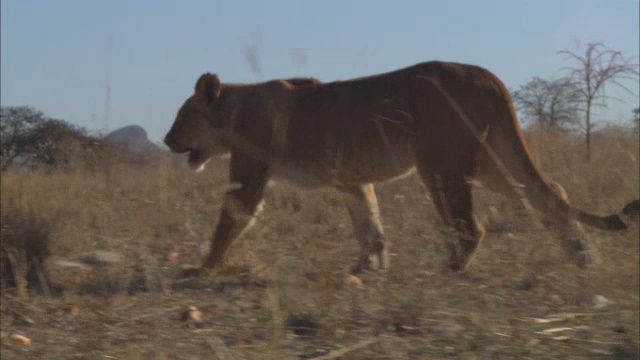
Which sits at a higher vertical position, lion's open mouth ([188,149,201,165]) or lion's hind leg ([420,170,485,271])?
lion's open mouth ([188,149,201,165])

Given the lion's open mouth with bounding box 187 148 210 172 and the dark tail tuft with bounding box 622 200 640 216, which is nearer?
the dark tail tuft with bounding box 622 200 640 216

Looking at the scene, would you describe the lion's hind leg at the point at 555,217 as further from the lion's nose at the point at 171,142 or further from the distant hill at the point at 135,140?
the distant hill at the point at 135,140

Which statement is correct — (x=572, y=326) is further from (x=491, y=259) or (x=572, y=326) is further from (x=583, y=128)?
(x=583, y=128)

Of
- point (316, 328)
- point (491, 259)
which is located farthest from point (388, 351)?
point (491, 259)

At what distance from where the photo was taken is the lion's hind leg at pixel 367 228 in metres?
6.44

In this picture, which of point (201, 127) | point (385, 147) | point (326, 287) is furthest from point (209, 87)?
point (326, 287)

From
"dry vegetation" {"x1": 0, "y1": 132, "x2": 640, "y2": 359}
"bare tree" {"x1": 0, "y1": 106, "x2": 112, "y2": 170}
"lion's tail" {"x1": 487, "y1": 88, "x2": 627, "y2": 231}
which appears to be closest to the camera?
"dry vegetation" {"x1": 0, "y1": 132, "x2": 640, "y2": 359}

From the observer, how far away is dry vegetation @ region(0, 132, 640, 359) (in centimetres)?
428

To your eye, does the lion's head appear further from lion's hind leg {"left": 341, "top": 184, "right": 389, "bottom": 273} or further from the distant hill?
lion's hind leg {"left": 341, "top": 184, "right": 389, "bottom": 273}

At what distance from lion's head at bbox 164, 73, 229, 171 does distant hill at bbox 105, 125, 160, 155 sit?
22.4 inches

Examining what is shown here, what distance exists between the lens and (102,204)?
884 centimetres

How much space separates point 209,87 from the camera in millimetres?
7641

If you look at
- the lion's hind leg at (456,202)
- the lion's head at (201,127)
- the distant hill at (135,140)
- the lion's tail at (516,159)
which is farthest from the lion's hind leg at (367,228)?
the distant hill at (135,140)

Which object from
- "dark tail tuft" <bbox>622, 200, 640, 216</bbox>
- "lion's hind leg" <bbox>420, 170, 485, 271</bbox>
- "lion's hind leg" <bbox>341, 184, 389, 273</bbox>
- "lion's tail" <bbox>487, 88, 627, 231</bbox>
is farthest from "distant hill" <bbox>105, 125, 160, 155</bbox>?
"dark tail tuft" <bbox>622, 200, 640, 216</bbox>
